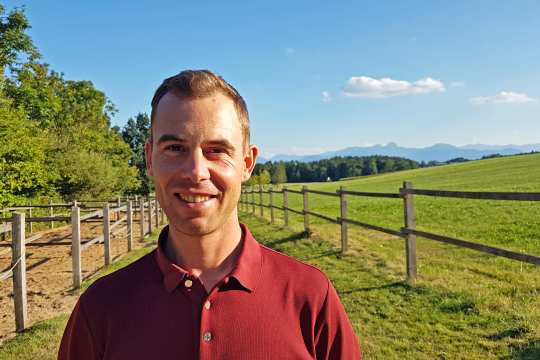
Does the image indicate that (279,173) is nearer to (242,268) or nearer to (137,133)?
(137,133)

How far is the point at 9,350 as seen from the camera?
441cm

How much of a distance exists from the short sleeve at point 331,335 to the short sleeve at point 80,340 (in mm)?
661

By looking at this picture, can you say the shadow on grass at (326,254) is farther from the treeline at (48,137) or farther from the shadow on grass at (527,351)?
the treeline at (48,137)

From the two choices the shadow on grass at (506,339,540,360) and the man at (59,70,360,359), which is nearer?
the man at (59,70,360,359)

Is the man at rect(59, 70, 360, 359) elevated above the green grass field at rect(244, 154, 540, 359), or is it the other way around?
the man at rect(59, 70, 360, 359)

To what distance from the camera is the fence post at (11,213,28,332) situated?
16.7 ft

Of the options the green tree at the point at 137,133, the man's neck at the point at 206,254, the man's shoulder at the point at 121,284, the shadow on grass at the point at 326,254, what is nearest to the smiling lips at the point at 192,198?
the man's neck at the point at 206,254

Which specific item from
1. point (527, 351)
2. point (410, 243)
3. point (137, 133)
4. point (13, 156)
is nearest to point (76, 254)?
point (410, 243)

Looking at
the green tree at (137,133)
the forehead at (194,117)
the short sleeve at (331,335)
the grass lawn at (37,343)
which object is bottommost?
the grass lawn at (37,343)

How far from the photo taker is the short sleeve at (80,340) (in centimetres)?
125

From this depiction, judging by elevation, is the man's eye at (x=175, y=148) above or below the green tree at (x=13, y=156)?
below

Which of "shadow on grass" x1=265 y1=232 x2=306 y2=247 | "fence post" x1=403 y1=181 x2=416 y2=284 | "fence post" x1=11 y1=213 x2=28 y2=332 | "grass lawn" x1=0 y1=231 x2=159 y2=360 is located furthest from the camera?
"shadow on grass" x1=265 y1=232 x2=306 y2=247

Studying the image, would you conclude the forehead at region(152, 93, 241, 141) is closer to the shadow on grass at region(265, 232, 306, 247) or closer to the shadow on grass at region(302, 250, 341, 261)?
the shadow on grass at region(302, 250, 341, 261)

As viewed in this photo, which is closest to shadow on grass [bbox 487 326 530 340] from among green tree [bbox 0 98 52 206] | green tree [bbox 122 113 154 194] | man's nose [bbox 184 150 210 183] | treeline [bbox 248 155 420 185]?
man's nose [bbox 184 150 210 183]
